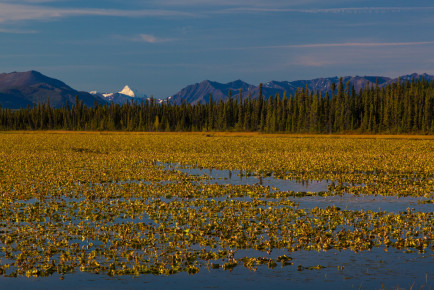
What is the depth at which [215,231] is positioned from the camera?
17.9m

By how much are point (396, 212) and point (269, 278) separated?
10637 millimetres

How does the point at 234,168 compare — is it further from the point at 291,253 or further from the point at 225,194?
the point at 291,253

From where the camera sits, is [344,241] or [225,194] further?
[225,194]

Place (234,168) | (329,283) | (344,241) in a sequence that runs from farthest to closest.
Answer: (234,168)
(344,241)
(329,283)

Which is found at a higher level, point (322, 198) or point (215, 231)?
point (322, 198)

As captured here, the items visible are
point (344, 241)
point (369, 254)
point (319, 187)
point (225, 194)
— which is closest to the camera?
point (369, 254)

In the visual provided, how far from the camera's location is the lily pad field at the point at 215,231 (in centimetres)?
1330

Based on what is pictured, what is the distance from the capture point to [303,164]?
42906mm

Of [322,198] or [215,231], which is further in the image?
[322,198]

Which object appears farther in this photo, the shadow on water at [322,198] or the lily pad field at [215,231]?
the shadow on water at [322,198]

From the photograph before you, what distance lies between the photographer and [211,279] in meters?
13.1

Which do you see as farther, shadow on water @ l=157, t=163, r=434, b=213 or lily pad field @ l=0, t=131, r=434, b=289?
shadow on water @ l=157, t=163, r=434, b=213

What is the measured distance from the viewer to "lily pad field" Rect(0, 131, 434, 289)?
43.6ft

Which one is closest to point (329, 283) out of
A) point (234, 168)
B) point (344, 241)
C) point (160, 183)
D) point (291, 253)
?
point (291, 253)
